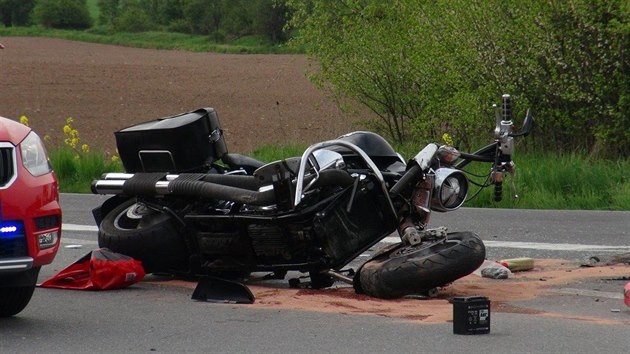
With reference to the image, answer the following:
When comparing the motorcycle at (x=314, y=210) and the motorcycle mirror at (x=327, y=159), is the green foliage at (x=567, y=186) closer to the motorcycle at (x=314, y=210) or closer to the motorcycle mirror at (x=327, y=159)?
the motorcycle at (x=314, y=210)

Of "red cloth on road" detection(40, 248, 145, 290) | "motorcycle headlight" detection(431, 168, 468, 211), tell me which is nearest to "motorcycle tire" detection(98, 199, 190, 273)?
"red cloth on road" detection(40, 248, 145, 290)

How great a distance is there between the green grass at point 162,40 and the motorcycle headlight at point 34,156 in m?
61.4

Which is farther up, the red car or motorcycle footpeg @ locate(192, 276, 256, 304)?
the red car

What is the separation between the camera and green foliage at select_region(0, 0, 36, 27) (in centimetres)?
9638

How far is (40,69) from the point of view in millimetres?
51125

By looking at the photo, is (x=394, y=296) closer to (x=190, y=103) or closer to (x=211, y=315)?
(x=211, y=315)

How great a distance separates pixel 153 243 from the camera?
28.2 feet

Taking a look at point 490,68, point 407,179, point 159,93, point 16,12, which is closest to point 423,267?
point 407,179

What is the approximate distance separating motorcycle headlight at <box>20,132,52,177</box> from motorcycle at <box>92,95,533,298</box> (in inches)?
54.6

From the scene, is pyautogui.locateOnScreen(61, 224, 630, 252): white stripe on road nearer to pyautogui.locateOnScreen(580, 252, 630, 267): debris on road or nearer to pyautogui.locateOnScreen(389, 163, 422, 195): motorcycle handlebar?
pyautogui.locateOnScreen(580, 252, 630, 267): debris on road

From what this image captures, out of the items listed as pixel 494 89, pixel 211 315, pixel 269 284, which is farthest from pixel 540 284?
pixel 494 89

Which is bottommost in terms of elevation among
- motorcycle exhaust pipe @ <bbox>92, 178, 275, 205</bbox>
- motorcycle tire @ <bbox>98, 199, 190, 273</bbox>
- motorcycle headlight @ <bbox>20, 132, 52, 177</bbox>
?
motorcycle tire @ <bbox>98, 199, 190, 273</bbox>

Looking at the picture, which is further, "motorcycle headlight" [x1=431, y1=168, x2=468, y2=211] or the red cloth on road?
the red cloth on road

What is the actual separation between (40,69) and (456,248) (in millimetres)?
Result: 45384
